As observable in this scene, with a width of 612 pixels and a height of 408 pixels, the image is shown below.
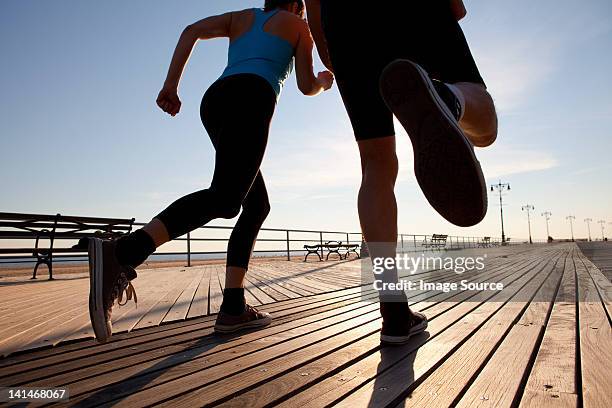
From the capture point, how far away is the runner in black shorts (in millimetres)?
1065

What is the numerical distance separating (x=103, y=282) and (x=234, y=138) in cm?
70

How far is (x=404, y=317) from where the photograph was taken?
146 cm

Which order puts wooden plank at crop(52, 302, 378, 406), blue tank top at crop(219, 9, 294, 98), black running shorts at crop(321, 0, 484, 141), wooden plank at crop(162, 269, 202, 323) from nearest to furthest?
wooden plank at crop(52, 302, 378, 406) → black running shorts at crop(321, 0, 484, 141) → blue tank top at crop(219, 9, 294, 98) → wooden plank at crop(162, 269, 202, 323)

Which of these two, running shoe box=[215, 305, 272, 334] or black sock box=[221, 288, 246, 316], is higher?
black sock box=[221, 288, 246, 316]

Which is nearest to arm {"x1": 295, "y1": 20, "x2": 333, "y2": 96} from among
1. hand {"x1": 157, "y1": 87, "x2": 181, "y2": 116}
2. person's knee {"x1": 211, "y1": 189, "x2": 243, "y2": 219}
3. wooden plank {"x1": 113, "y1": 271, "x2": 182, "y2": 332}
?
hand {"x1": 157, "y1": 87, "x2": 181, "y2": 116}

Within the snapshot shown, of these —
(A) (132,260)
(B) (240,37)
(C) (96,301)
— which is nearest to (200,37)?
(B) (240,37)

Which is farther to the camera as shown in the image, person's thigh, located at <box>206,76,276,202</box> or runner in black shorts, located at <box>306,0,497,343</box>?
person's thigh, located at <box>206,76,276,202</box>

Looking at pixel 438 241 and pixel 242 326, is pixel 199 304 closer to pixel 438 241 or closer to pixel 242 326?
pixel 242 326

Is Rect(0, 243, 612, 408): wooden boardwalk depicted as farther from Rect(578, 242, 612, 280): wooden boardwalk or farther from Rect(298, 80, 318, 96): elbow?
Rect(578, 242, 612, 280): wooden boardwalk

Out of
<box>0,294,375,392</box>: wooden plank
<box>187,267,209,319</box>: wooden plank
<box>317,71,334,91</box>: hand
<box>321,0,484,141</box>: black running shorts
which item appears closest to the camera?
<box>0,294,375,392</box>: wooden plank

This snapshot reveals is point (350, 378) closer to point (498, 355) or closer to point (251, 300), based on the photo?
point (498, 355)

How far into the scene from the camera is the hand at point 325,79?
2033mm

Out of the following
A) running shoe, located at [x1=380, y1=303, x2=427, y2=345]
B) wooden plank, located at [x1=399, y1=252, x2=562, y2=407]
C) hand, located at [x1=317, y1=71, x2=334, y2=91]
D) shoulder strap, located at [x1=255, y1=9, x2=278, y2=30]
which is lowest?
wooden plank, located at [x1=399, y1=252, x2=562, y2=407]

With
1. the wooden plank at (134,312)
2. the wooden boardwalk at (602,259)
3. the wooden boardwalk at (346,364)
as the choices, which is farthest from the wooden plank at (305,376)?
the wooden boardwalk at (602,259)
